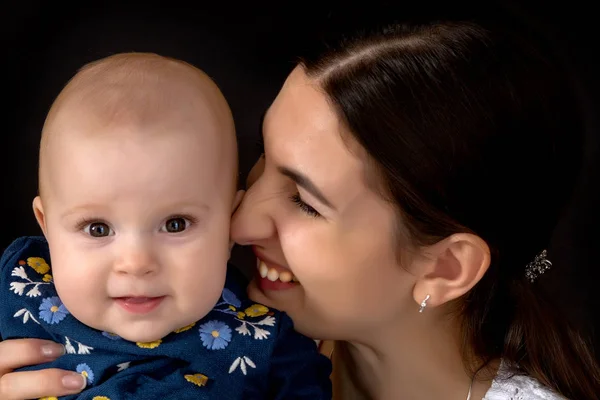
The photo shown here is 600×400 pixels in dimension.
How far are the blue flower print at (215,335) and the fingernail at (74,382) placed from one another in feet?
0.67

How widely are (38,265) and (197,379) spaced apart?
397 millimetres

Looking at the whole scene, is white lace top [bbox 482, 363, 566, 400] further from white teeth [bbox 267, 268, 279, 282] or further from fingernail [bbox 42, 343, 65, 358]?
fingernail [bbox 42, 343, 65, 358]

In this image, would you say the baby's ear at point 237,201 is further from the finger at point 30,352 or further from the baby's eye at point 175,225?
the finger at point 30,352

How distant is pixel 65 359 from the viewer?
1344 millimetres

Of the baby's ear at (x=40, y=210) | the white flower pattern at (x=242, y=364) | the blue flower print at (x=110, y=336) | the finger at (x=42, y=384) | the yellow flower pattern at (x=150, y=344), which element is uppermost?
the baby's ear at (x=40, y=210)

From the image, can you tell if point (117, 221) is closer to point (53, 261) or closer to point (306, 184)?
point (53, 261)

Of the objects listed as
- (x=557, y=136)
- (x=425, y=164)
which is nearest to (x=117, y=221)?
(x=425, y=164)

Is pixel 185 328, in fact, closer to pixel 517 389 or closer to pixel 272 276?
pixel 272 276

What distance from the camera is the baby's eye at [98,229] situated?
1227 mm

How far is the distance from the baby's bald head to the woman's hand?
30 cm

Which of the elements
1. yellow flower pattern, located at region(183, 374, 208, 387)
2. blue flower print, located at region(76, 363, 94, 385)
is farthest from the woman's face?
blue flower print, located at region(76, 363, 94, 385)

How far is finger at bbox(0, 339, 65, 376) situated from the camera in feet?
4.54

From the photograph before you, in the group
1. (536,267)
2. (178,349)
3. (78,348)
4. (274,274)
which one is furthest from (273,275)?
(536,267)

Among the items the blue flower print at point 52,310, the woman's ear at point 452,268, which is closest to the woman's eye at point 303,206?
the woman's ear at point 452,268
